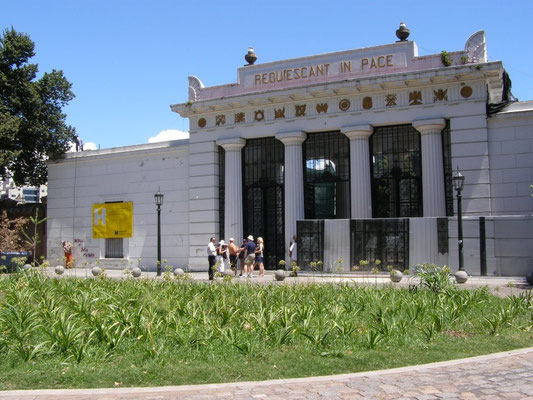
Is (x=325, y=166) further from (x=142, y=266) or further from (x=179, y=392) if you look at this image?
(x=179, y=392)

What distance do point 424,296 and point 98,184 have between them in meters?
22.5

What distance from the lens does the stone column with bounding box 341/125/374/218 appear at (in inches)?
924

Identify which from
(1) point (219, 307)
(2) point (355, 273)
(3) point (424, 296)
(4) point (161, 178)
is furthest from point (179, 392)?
(4) point (161, 178)

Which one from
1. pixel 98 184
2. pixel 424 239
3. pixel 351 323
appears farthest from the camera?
pixel 98 184

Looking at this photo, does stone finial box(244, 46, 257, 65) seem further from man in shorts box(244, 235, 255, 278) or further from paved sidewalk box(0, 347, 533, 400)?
paved sidewalk box(0, 347, 533, 400)

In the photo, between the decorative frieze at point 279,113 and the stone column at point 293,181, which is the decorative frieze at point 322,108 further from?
the decorative frieze at point 279,113

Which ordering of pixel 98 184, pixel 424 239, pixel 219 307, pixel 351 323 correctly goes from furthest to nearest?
pixel 98 184 → pixel 424 239 → pixel 219 307 → pixel 351 323

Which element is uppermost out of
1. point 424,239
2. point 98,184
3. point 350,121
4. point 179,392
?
point 350,121

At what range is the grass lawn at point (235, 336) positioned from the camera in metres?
6.70

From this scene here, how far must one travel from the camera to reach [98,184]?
30.0m

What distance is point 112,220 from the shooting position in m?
29.2

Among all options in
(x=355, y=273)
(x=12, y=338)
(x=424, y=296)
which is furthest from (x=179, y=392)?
(x=355, y=273)

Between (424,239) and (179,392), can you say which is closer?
(179,392)

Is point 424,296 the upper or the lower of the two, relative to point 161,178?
lower
